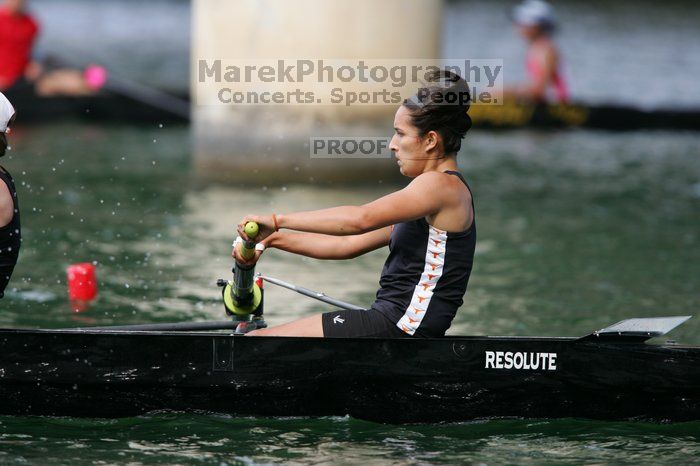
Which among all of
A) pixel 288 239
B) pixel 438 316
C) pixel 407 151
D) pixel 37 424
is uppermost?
pixel 407 151

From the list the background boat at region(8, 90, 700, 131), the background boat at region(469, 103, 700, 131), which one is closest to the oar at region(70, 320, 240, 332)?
the background boat at region(8, 90, 700, 131)

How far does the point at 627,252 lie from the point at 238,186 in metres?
4.35

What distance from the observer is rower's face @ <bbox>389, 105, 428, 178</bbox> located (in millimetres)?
5891

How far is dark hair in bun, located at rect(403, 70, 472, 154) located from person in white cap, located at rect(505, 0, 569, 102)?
1173cm

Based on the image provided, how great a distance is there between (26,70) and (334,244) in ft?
38.3

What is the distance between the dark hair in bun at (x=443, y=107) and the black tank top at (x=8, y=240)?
201cm

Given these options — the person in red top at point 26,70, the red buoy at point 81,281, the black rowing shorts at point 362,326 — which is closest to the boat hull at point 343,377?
the black rowing shorts at point 362,326

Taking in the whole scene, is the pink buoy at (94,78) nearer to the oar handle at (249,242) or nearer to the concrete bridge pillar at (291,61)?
the concrete bridge pillar at (291,61)

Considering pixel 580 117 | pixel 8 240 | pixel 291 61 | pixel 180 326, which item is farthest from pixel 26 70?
pixel 8 240

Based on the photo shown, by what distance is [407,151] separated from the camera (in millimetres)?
5918

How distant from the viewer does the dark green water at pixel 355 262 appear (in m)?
6.12

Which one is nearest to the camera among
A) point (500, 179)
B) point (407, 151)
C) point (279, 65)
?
point (407, 151)

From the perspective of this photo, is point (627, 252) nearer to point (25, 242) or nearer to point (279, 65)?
point (279, 65)

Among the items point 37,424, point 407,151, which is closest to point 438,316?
point 407,151
